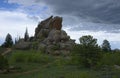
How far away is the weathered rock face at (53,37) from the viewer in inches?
2862

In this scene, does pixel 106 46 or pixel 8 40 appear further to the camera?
pixel 8 40

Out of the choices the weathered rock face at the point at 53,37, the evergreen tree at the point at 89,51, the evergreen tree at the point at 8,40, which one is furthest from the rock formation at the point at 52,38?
the evergreen tree at the point at 89,51

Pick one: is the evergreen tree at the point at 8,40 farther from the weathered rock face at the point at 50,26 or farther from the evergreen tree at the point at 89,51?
the evergreen tree at the point at 89,51

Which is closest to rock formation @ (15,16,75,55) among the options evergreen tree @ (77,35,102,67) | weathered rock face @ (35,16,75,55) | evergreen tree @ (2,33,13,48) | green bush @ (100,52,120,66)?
weathered rock face @ (35,16,75,55)

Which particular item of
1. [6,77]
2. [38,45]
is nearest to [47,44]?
[38,45]

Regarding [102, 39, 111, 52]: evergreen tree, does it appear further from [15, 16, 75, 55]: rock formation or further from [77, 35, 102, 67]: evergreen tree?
[77, 35, 102, 67]: evergreen tree

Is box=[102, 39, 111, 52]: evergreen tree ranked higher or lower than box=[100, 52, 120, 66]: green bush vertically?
higher

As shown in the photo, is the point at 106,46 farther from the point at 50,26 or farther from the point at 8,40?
the point at 8,40

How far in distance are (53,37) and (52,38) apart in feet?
1.30

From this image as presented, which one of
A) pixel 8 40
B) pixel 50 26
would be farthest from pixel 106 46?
pixel 8 40

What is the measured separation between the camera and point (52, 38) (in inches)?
3174

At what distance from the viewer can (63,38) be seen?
80.0 meters

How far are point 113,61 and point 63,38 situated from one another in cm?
3437

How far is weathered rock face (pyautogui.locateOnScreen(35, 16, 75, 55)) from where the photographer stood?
238ft
